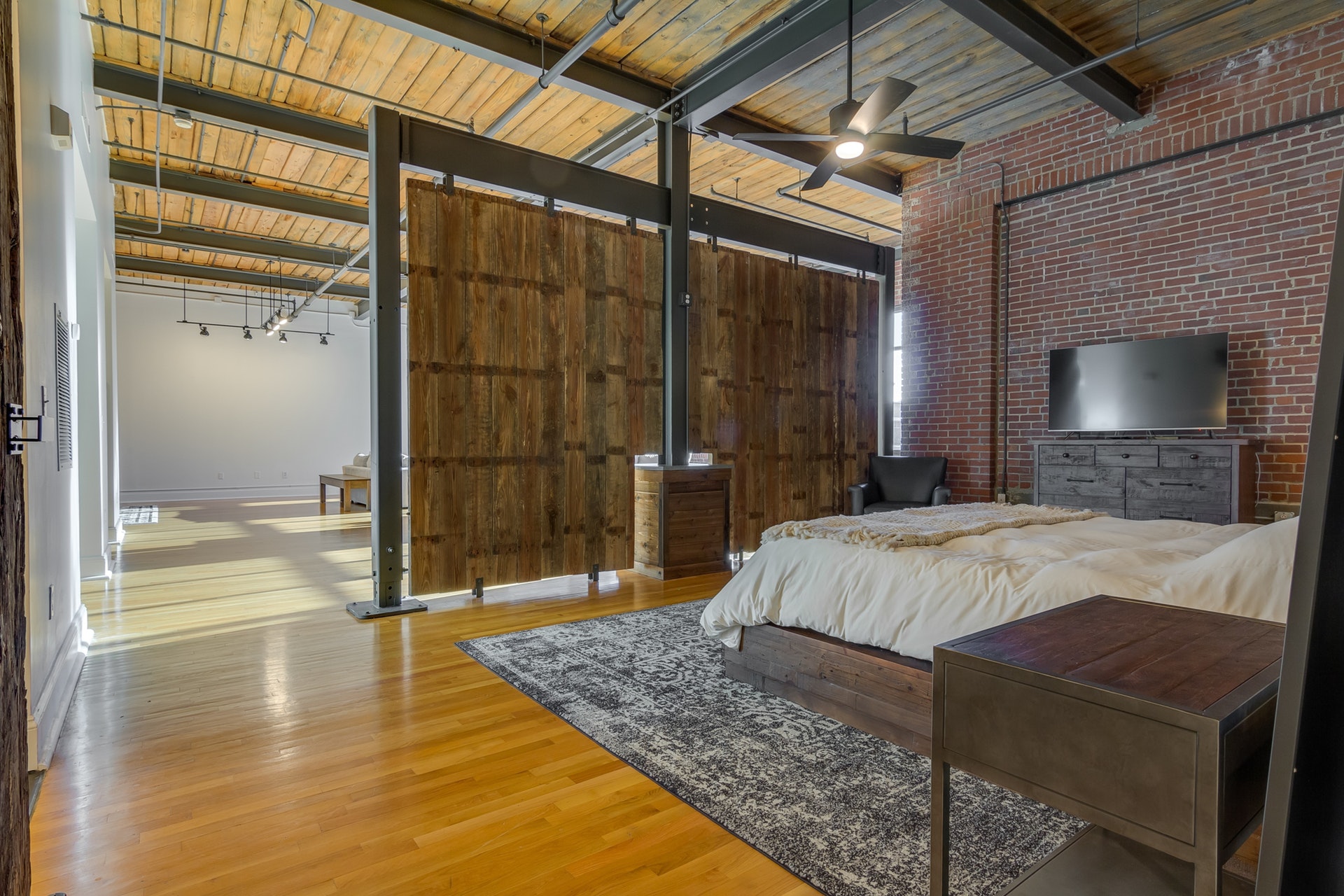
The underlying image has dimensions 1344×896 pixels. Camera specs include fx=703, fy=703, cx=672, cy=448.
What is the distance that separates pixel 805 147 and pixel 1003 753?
5724 mm

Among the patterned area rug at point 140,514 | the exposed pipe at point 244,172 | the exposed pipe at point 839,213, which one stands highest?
the exposed pipe at point 244,172

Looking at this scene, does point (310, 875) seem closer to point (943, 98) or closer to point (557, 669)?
point (557, 669)

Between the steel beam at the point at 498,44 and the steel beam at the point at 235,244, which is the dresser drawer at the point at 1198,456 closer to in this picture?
the steel beam at the point at 498,44

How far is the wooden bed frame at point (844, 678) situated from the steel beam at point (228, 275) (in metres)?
10.6

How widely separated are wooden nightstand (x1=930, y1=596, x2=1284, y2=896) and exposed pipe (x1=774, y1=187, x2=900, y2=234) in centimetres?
608

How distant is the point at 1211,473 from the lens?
174 inches

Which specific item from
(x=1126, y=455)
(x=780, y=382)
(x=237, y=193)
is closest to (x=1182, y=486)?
(x=1126, y=455)

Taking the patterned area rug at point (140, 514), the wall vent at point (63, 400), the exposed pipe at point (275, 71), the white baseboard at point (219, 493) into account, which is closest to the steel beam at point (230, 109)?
the exposed pipe at point (275, 71)

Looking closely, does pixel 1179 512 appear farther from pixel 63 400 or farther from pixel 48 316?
pixel 63 400

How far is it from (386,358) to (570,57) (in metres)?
2.13

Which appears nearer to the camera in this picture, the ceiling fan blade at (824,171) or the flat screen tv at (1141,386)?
the ceiling fan blade at (824,171)

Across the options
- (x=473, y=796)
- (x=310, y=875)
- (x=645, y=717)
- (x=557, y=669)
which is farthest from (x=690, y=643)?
(x=310, y=875)

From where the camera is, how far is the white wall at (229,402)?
11125 millimetres

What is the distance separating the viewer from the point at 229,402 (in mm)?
11859
